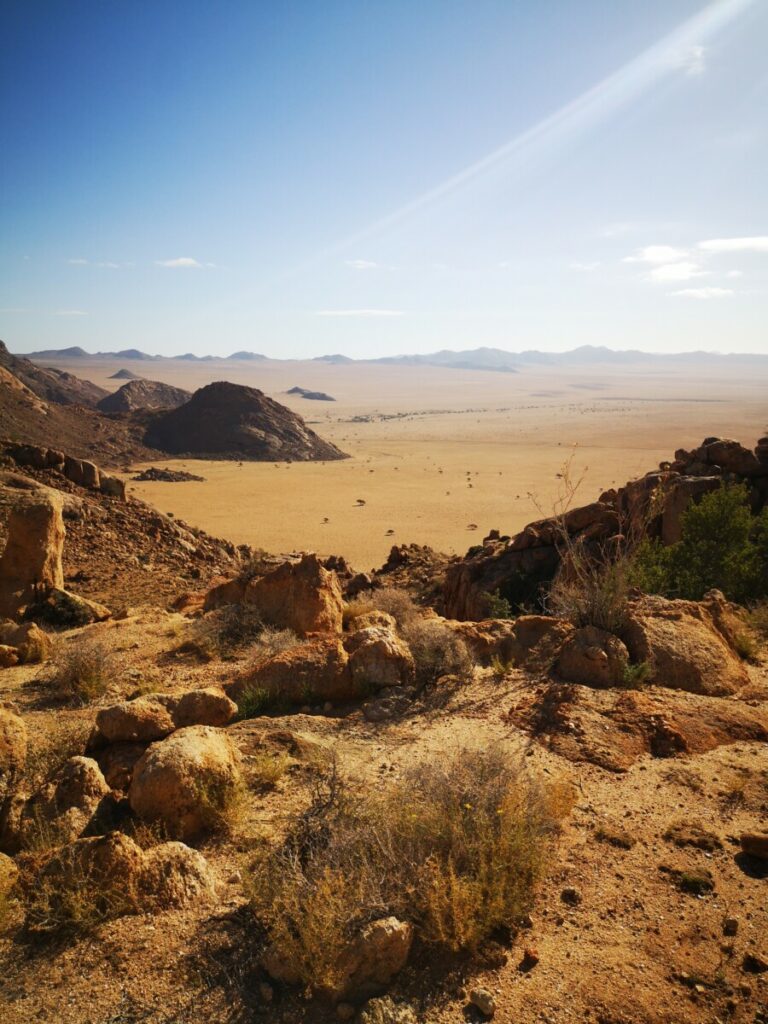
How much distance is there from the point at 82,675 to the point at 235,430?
48597 mm

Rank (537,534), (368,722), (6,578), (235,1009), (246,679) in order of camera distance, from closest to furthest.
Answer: (235,1009)
(368,722)
(246,679)
(6,578)
(537,534)

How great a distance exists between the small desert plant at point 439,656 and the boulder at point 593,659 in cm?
103

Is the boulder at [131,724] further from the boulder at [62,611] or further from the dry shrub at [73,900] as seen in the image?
the boulder at [62,611]

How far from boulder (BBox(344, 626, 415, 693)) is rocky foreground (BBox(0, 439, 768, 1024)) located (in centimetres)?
2

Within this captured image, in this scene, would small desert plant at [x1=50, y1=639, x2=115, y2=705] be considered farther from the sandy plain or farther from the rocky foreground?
the sandy plain

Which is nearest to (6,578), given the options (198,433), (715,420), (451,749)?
(451,749)

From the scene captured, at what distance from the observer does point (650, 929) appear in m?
3.37

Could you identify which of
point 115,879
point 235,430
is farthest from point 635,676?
point 235,430

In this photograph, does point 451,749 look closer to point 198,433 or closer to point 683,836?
point 683,836

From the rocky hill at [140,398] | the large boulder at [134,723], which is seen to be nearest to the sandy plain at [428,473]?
the large boulder at [134,723]

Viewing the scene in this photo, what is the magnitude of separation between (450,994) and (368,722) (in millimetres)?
3224

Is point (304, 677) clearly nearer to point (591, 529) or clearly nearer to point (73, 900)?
point (73, 900)

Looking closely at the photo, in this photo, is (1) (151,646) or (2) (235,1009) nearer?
(2) (235,1009)

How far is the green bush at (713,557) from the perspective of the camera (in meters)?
11.0
